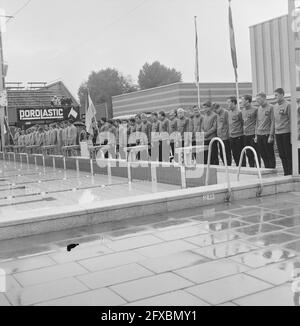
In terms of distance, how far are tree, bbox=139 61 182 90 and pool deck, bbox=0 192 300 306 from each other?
75134 mm

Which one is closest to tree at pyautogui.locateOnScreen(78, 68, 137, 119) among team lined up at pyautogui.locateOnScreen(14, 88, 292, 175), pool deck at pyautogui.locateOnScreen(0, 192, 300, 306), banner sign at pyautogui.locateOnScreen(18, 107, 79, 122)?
banner sign at pyautogui.locateOnScreen(18, 107, 79, 122)

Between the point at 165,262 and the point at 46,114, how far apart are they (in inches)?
1004

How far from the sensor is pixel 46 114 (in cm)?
2861

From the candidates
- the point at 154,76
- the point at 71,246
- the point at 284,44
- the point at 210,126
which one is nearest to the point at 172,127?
the point at 210,126

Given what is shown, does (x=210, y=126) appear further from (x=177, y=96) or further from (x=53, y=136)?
(x=177, y=96)

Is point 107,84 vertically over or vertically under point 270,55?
over

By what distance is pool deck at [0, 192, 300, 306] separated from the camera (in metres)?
3.40

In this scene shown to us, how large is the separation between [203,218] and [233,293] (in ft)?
8.25

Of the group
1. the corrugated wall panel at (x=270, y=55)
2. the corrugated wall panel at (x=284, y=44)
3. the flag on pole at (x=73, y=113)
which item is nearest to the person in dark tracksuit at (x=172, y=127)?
the corrugated wall panel at (x=270, y=55)

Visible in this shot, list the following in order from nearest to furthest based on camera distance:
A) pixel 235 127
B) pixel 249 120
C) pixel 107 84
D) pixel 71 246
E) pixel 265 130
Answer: pixel 71 246 < pixel 265 130 < pixel 249 120 < pixel 235 127 < pixel 107 84

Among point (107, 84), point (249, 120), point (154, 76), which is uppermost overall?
point (154, 76)

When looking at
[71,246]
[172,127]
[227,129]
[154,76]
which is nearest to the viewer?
[71,246]

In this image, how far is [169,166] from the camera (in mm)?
9758

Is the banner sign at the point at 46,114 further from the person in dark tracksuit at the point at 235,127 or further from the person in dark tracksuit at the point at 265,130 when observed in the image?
the person in dark tracksuit at the point at 265,130
